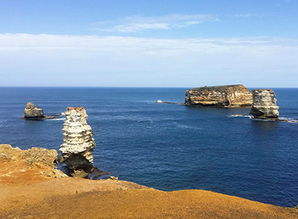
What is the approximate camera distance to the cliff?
65.2 feet

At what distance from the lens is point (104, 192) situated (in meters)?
25.0

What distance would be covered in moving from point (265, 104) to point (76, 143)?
85.5 meters

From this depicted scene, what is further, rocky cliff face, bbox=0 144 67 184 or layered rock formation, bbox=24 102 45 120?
layered rock formation, bbox=24 102 45 120

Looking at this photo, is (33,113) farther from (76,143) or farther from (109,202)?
(109,202)

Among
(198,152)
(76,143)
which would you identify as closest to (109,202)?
(76,143)

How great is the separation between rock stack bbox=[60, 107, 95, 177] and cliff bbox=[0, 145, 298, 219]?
12452mm

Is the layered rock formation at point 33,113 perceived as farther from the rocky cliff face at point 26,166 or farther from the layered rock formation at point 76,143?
the layered rock formation at point 76,143

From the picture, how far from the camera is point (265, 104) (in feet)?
335

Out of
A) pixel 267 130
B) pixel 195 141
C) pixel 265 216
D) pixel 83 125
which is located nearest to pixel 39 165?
pixel 83 125

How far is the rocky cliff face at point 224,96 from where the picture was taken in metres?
149

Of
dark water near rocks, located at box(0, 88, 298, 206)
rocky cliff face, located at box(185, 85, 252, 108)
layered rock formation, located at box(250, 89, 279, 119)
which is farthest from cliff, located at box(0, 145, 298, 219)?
rocky cliff face, located at box(185, 85, 252, 108)

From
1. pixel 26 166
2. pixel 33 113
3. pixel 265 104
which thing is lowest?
pixel 26 166

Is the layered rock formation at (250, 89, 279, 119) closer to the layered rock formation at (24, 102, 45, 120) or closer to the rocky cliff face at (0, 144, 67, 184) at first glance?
the rocky cliff face at (0, 144, 67, 184)

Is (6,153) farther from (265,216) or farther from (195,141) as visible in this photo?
(195,141)
